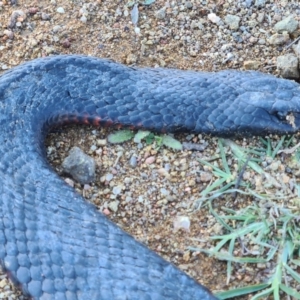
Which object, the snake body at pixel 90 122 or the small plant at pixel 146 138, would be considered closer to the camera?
the snake body at pixel 90 122

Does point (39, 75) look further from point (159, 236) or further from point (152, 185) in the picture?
point (159, 236)

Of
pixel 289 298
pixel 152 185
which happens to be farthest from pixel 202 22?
pixel 289 298

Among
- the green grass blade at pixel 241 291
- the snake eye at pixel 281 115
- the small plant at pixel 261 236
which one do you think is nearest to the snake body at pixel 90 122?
the snake eye at pixel 281 115

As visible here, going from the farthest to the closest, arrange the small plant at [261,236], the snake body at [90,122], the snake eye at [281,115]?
the snake eye at [281,115], the small plant at [261,236], the snake body at [90,122]

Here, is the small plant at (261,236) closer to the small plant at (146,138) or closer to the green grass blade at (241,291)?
the green grass blade at (241,291)

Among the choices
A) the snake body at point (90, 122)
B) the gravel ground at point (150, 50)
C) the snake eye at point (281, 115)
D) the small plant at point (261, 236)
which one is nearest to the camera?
the snake body at point (90, 122)

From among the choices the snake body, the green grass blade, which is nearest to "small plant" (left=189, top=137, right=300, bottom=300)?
the green grass blade

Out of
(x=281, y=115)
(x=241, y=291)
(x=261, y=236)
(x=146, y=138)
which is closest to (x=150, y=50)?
(x=146, y=138)
